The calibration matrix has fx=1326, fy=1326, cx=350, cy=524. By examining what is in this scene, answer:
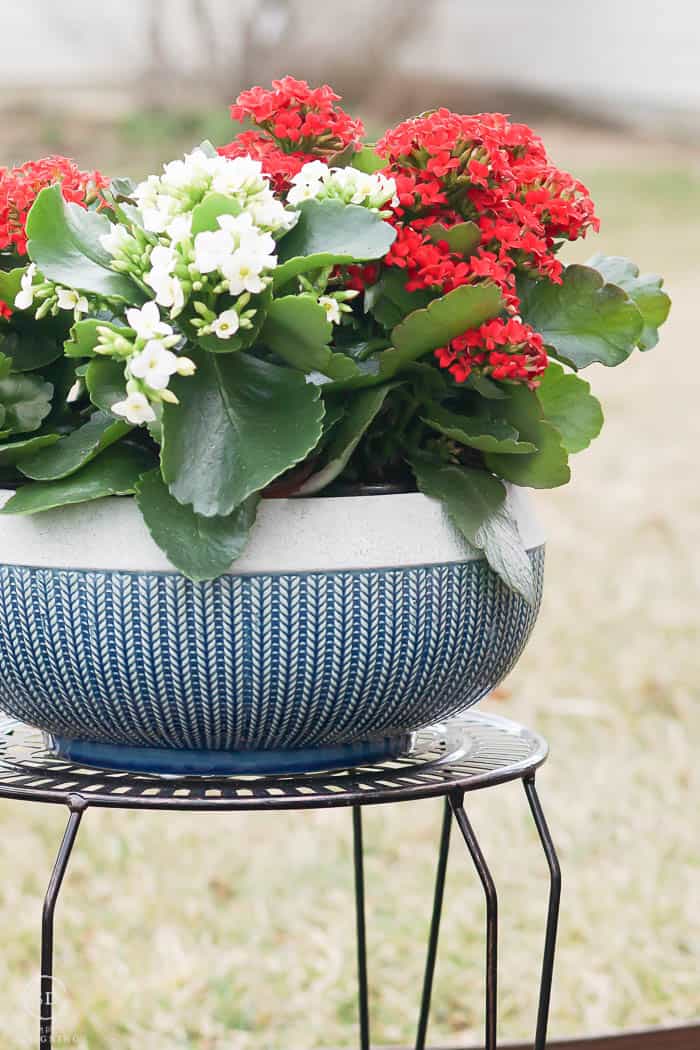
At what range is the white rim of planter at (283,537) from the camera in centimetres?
83

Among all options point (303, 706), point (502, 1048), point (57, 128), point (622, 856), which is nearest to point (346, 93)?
point (57, 128)

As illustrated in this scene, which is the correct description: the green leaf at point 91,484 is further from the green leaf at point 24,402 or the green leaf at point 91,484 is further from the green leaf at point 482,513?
the green leaf at point 482,513

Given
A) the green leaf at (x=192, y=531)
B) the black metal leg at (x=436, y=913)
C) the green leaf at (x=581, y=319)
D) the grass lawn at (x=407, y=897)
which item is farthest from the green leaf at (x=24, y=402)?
the grass lawn at (x=407, y=897)

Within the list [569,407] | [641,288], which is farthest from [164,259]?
[641,288]

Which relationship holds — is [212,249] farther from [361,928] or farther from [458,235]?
[361,928]

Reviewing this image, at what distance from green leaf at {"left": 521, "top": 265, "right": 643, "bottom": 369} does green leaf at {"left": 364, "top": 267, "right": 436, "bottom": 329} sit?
11 cm

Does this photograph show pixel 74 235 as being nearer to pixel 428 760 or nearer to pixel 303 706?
pixel 303 706

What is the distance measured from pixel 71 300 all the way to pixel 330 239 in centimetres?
17

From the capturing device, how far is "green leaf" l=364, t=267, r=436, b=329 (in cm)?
86

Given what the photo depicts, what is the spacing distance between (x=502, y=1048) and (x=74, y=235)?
1.03 meters

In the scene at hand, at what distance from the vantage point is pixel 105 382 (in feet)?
2.70

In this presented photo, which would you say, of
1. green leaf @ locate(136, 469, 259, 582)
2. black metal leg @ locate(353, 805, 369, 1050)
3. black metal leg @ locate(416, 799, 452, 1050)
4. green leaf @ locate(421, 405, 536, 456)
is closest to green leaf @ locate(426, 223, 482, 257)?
green leaf @ locate(421, 405, 536, 456)

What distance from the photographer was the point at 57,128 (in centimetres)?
536

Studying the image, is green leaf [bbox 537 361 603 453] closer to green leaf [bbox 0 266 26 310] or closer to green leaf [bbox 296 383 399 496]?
green leaf [bbox 296 383 399 496]
